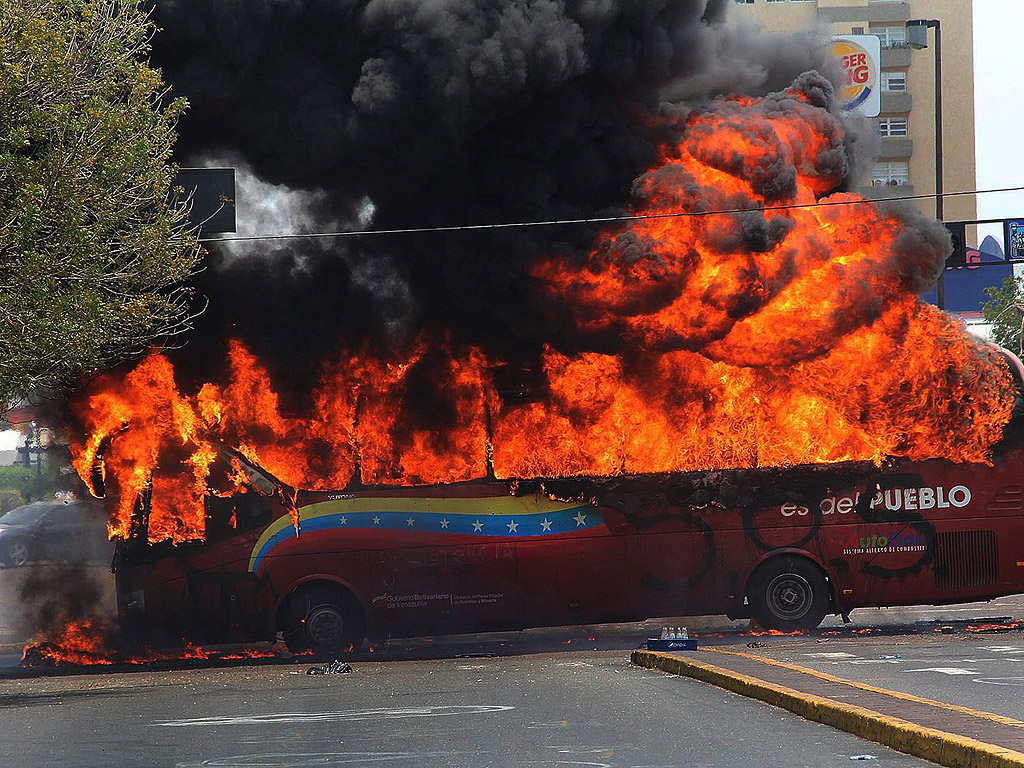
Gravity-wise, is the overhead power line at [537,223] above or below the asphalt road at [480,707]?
above

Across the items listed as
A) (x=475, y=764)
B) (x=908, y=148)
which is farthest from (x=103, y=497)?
(x=908, y=148)

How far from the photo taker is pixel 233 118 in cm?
1861

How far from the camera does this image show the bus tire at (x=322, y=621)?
16.2 meters

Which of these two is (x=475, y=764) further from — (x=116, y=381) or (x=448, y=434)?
(x=116, y=381)

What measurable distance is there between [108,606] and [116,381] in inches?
116

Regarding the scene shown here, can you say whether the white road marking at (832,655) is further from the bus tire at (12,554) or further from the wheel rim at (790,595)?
the bus tire at (12,554)

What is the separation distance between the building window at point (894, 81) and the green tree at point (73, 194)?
2006 inches

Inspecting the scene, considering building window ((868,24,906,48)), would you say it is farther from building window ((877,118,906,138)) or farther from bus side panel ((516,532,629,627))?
bus side panel ((516,532,629,627))

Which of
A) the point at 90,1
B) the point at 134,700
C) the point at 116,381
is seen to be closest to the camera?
the point at 134,700

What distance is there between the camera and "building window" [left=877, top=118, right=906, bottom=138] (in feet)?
198


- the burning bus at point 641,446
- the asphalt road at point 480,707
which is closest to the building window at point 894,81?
the burning bus at point 641,446

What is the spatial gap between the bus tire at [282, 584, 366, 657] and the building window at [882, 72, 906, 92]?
164ft

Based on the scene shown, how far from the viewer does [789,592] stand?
16.5m

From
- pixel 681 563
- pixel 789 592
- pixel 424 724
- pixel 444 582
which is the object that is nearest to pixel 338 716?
pixel 424 724
